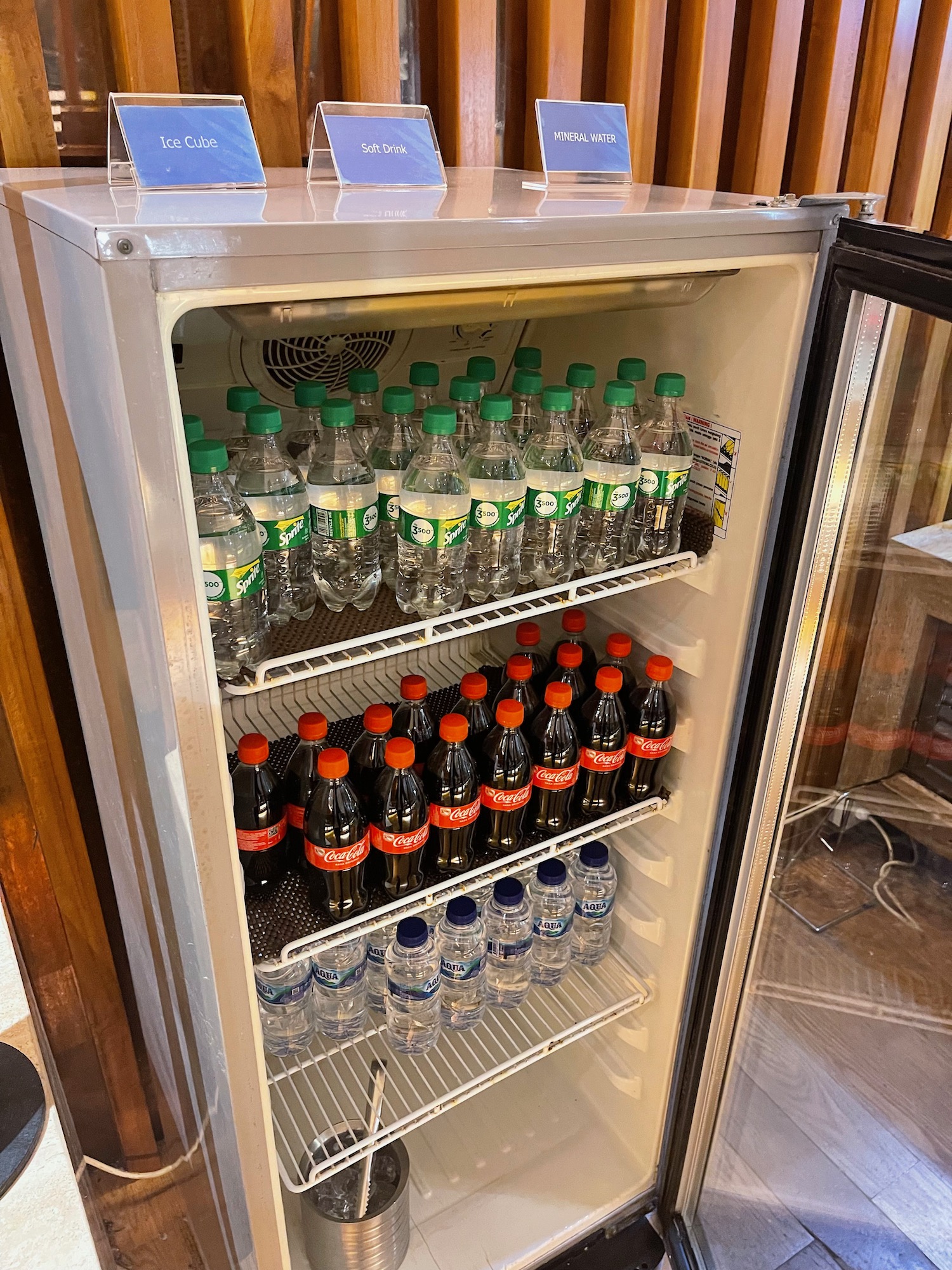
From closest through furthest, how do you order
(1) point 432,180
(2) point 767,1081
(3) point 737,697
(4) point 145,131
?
1. (4) point 145,131
2. (1) point 432,180
3. (3) point 737,697
4. (2) point 767,1081

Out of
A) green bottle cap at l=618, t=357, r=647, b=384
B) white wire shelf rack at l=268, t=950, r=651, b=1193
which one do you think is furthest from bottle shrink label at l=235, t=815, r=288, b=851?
green bottle cap at l=618, t=357, r=647, b=384

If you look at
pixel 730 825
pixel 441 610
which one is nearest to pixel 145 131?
pixel 441 610

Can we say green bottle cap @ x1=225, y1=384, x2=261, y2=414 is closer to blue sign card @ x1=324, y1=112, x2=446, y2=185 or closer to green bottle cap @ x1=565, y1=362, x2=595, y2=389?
blue sign card @ x1=324, y1=112, x2=446, y2=185

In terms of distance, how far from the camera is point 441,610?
1.12 metres

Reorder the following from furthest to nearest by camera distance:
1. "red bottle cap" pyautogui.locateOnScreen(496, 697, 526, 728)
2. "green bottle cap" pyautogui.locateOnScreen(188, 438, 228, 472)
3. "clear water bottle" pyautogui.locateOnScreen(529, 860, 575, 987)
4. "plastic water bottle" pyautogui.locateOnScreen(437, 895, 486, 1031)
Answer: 1. "clear water bottle" pyautogui.locateOnScreen(529, 860, 575, 987)
2. "plastic water bottle" pyautogui.locateOnScreen(437, 895, 486, 1031)
3. "red bottle cap" pyautogui.locateOnScreen(496, 697, 526, 728)
4. "green bottle cap" pyautogui.locateOnScreen(188, 438, 228, 472)

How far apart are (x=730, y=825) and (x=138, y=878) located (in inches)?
33.3

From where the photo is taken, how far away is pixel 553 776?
1.37 m

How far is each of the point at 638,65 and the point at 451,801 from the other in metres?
1.14

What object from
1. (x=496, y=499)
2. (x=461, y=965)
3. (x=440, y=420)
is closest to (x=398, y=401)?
(x=440, y=420)

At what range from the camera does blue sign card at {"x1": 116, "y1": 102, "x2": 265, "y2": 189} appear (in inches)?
33.9

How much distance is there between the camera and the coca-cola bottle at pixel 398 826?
1.23 meters

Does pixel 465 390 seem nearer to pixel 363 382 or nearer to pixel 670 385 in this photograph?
pixel 363 382

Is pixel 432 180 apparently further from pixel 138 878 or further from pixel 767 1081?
pixel 767 1081

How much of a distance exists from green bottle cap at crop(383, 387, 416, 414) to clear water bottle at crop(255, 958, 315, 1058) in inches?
32.1
